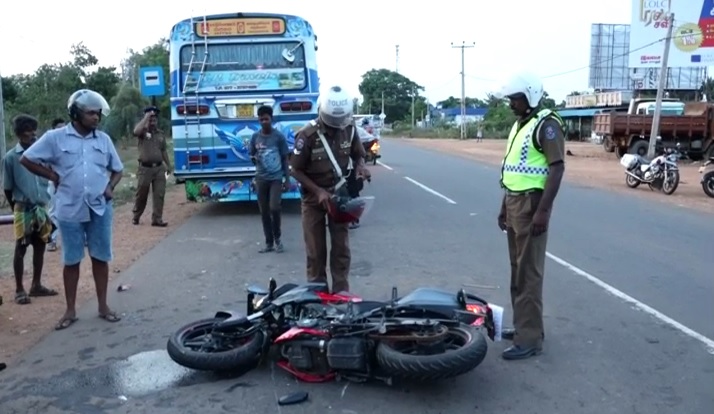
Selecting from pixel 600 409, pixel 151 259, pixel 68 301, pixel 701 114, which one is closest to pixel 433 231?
pixel 151 259

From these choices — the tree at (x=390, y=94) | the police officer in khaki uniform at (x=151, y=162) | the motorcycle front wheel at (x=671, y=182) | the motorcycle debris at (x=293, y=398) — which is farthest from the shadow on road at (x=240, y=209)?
the tree at (x=390, y=94)

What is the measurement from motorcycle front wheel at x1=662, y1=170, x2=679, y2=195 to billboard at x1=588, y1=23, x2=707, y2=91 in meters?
37.6

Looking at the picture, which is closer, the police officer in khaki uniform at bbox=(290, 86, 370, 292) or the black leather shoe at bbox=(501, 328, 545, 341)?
the black leather shoe at bbox=(501, 328, 545, 341)

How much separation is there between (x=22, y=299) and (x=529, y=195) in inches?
191

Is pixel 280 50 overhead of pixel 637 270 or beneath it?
overhead

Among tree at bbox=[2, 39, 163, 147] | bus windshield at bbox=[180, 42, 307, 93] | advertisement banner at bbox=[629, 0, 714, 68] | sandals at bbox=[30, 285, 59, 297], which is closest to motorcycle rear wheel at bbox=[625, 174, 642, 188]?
bus windshield at bbox=[180, 42, 307, 93]

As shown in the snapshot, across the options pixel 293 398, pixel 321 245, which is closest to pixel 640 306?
pixel 321 245

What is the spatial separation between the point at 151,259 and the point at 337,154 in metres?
4.10

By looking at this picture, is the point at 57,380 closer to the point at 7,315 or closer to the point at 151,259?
the point at 7,315

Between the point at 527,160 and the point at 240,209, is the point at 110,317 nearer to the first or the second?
the point at 527,160

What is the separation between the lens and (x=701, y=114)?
28.0m

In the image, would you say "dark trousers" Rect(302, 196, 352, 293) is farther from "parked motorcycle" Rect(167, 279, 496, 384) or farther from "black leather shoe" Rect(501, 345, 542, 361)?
"black leather shoe" Rect(501, 345, 542, 361)

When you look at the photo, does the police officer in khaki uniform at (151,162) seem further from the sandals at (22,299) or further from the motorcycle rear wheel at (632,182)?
the motorcycle rear wheel at (632,182)

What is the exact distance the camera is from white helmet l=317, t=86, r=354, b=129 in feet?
18.5
